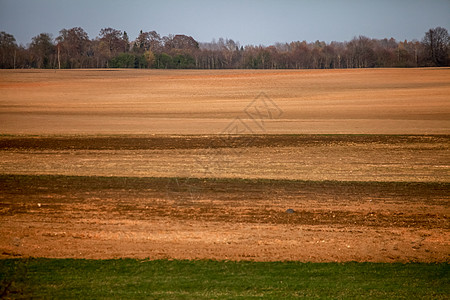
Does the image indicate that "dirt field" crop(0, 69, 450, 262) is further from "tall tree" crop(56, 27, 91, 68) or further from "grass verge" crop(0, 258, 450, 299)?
"tall tree" crop(56, 27, 91, 68)

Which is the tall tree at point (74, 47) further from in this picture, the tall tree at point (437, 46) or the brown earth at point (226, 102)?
the tall tree at point (437, 46)

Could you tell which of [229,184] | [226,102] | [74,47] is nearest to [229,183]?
[229,184]

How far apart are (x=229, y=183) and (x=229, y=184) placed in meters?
0.14

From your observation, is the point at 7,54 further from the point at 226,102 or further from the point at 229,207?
the point at 229,207

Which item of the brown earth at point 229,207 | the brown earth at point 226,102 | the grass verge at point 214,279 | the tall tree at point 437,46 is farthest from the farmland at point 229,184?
the tall tree at point 437,46

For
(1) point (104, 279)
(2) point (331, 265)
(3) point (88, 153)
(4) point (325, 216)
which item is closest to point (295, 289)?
(2) point (331, 265)

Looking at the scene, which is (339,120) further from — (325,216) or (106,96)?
(106,96)

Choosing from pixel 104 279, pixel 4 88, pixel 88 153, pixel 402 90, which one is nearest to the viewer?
pixel 104 279

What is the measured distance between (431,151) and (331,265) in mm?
14359

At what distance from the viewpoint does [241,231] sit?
1092 centimetres

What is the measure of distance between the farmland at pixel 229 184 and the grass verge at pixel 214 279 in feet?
1.69

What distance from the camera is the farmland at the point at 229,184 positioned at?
32.9ft

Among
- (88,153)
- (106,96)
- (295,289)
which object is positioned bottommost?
(295,289)

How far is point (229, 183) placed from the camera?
15.7 meters
